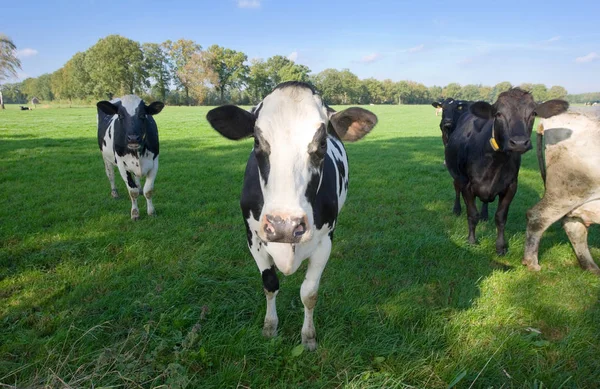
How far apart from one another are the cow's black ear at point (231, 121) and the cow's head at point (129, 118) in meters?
3.58

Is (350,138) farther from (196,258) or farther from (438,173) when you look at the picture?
(438,173)

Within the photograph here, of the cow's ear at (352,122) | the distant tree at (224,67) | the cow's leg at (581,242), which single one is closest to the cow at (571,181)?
the cow's leg at (581,242)

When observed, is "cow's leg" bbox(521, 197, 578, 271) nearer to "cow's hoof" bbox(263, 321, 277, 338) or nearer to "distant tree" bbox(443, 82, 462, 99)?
"cow's hoof" bbox(263, 321, 277, 338)

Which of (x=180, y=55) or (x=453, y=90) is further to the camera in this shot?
(x=453, y=90)

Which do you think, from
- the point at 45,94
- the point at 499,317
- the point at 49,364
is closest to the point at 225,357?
the point at 49,364

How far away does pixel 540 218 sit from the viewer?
14.3 feet

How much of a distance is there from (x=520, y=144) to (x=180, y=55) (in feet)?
272

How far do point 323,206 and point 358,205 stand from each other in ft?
12.9

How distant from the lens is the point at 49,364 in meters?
2.59

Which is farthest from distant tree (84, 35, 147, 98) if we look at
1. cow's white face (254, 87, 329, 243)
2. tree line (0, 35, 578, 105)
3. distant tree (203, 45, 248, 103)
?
cow's white face (254, 87, 329, 243)

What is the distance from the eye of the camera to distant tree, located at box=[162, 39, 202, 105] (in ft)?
245

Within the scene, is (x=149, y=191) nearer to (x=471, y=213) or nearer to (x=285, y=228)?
(x=285, y=228)

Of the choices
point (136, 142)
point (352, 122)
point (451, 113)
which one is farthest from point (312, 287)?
point (451, 113)

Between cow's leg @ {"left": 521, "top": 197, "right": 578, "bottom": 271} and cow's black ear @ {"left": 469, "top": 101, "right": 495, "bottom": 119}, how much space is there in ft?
4.02
